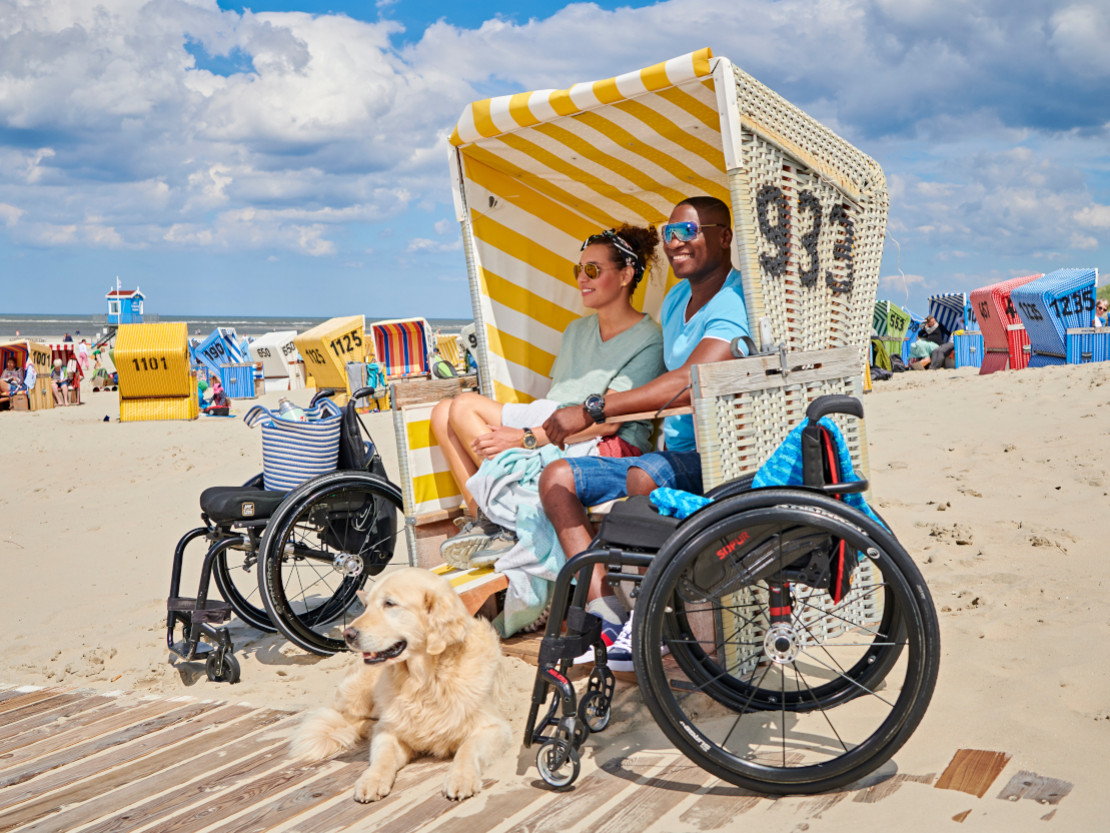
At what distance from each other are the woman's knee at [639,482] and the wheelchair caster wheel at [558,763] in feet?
3.36


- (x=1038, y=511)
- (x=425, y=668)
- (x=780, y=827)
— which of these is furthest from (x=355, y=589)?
(x=1038, y=511)

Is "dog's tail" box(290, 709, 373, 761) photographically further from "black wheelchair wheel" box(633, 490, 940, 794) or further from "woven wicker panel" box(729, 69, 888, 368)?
"woven wicker panel" box(729, 69, 888, 368)

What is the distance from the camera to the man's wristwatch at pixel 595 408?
3.62 metres

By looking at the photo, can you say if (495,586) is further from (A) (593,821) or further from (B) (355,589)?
(A) (593,821)

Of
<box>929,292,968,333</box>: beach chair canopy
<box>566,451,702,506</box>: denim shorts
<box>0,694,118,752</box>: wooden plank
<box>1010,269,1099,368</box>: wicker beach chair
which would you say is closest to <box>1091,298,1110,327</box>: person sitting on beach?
<box>1010,269,1099,368</box>: wicker beach chair

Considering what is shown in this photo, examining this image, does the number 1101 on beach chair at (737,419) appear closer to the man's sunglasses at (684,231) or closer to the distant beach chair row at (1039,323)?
the man's sunglasses at (684,231)

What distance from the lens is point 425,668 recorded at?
2797 millimetres

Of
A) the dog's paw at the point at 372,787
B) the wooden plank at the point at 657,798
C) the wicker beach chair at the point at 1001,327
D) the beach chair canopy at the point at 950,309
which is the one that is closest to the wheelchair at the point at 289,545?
the dog's paw at the point at 372,787

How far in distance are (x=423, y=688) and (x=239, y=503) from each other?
1.61 metres

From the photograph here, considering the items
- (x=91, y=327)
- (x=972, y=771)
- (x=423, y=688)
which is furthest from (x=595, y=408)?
(x=91, y=327)

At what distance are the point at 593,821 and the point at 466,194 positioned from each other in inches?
127

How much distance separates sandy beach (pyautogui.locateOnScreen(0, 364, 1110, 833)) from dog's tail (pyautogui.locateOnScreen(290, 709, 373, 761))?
20.4 inches

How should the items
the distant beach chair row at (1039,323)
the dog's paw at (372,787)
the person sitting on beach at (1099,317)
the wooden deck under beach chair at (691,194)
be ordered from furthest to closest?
the person sitting on beach at (1099,317)
the distant beach chair row at (1039,323)
the wooden deck under beach chair at (691,194)
the dog's paw at (372,787)

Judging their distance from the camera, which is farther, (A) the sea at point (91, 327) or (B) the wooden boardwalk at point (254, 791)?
(A) the sea at point (91, 327)
